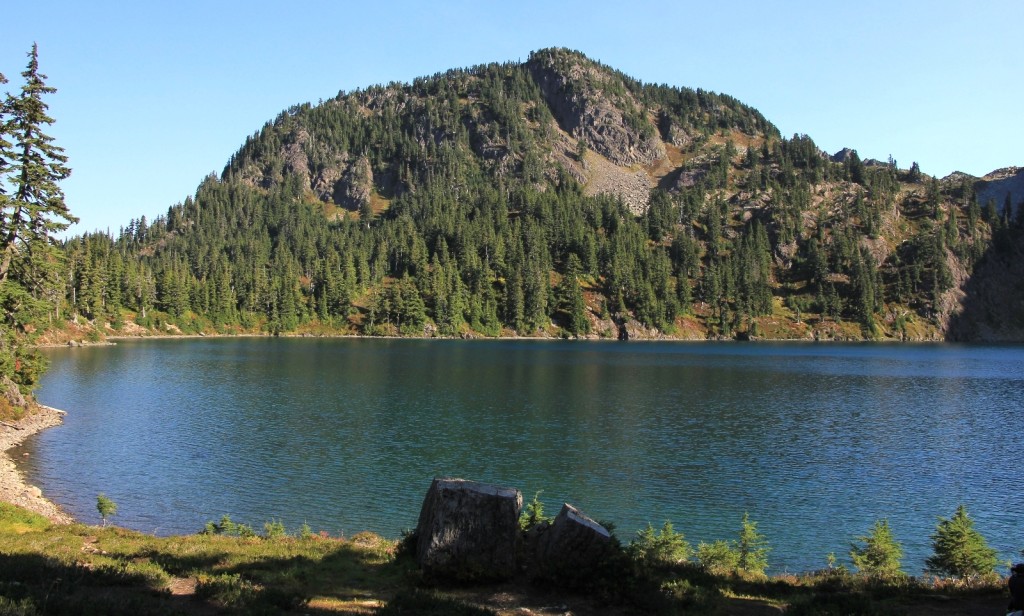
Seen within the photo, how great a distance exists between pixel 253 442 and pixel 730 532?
3943cm

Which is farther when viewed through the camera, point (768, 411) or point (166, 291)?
point (166, 291)

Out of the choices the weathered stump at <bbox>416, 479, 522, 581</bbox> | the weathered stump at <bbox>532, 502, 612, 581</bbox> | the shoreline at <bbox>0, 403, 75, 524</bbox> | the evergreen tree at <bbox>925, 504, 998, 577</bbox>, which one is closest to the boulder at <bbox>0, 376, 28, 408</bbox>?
the shoreline at <bbox>0, 403, 75, 524</bbox>

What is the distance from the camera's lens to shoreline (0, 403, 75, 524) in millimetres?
31712

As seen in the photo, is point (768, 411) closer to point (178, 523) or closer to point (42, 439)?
point (178, 523)

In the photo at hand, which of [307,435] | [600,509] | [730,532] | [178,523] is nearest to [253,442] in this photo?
[307,435]

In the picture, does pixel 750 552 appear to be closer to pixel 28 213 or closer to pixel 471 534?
pixel 471 534

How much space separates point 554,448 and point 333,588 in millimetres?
37123

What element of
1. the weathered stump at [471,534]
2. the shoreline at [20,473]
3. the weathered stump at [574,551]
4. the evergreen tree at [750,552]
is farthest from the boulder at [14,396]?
the evergreen tree at [750,552]

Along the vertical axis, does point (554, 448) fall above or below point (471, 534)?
below

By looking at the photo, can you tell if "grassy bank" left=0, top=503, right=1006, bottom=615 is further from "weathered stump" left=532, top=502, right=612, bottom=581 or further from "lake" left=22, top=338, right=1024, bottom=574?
"lake" left=22, top=338, right=1024, bottom=574

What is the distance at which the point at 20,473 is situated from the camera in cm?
4038

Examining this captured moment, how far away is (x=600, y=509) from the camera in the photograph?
121ft

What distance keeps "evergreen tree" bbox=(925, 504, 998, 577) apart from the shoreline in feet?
117

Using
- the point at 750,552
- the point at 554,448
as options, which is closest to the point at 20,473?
the point at 554,448
